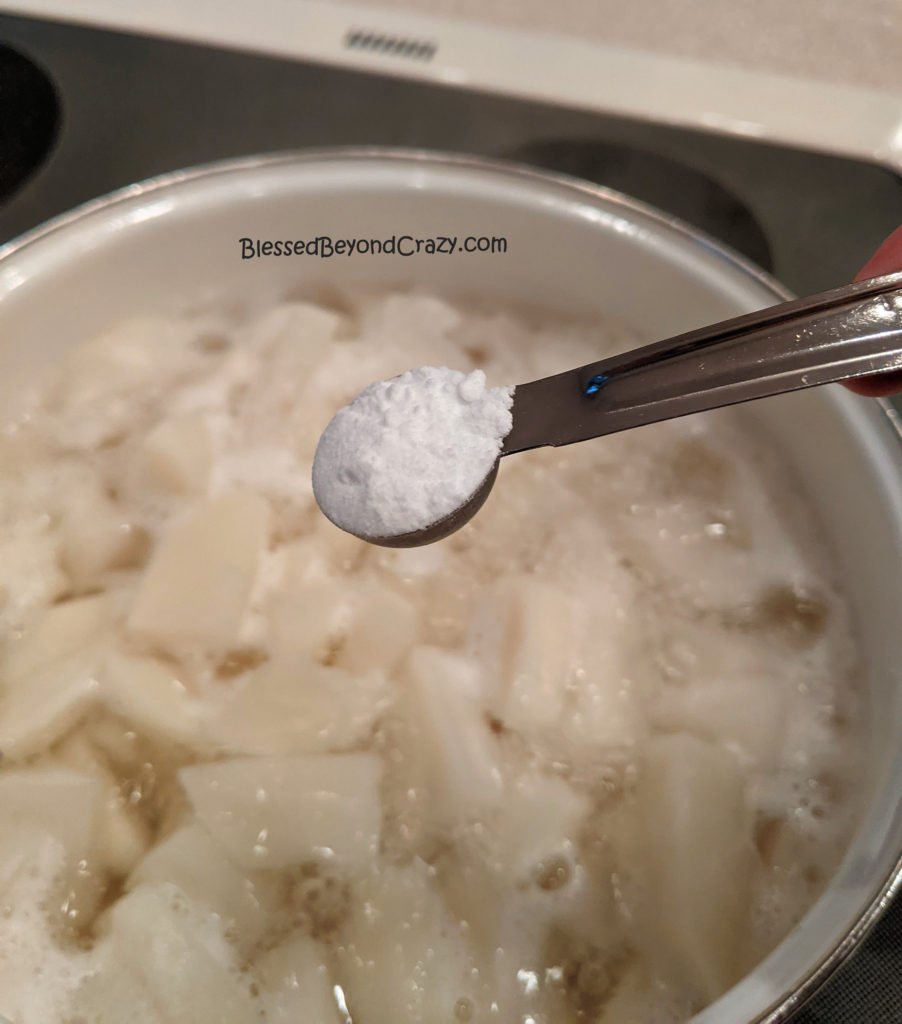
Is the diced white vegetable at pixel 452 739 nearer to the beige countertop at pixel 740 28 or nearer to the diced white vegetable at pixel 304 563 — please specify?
the diced white vegetable at pixel 304 563

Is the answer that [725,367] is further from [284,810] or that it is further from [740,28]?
[740,28]

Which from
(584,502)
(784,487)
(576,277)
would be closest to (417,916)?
(584,502)

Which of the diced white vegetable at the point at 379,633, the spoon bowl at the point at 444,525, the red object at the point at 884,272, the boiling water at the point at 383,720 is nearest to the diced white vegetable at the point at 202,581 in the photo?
the boiling water at the point at 383,720

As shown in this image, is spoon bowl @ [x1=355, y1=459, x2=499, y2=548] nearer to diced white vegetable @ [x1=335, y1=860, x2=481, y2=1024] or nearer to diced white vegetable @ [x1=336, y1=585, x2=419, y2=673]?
diced white vegetable @ [x1=336, y1=585, x2=419, y2=673]

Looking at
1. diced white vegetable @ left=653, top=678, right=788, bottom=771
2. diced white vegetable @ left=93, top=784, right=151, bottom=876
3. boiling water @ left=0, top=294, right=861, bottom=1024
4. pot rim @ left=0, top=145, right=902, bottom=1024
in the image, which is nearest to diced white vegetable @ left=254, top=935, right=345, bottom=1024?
boiling water @ left=0, top=294, right=861, bottom=1024

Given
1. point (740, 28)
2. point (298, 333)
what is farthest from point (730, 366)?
point (740, 28)
